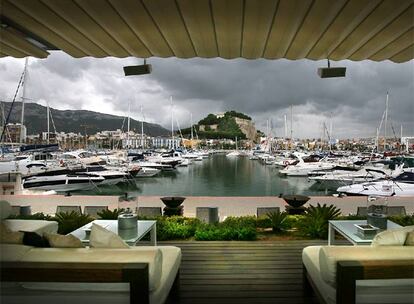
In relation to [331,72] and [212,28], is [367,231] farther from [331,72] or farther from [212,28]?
[212,28]

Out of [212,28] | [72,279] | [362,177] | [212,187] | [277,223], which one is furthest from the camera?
[212,187]

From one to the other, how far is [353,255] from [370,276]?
0.21 meters

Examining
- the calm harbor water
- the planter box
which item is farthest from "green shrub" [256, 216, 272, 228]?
the calm harbor water

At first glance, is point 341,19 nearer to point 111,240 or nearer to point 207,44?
point 207,44

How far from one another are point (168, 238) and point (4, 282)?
3.06m

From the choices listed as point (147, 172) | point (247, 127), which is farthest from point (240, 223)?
point (247, 127)

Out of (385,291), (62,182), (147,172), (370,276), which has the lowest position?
(147,172)

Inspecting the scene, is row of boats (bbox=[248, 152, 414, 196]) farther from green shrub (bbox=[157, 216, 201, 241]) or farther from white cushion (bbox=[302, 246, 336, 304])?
white cushion (bbox=[302, 246, 336, 304])

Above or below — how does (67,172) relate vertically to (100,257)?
below

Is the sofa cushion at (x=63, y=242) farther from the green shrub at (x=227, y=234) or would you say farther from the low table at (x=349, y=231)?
the low table at (x=349, y=231)

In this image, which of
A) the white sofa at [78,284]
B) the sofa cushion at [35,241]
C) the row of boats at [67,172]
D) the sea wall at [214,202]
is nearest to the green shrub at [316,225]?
the white sofa at [78,284]

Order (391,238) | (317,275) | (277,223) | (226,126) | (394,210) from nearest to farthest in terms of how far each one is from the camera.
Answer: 1. (391,238)
2. (317,275)
3. (277,223)
4. (394,210)
5. (226,126)

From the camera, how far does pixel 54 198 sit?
11.6m

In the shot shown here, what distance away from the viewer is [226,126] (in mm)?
145625
